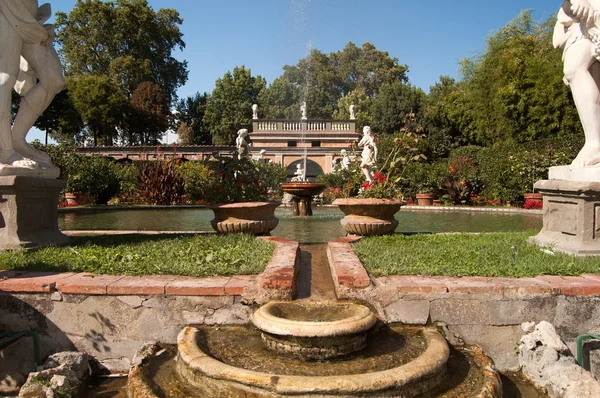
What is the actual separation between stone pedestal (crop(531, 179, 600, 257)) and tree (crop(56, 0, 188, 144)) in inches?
1338

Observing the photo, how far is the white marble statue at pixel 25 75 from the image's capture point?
421 cm

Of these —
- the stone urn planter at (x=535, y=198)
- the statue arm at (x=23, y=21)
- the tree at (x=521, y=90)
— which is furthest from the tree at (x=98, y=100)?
the statue arm at (x=23, y=21)

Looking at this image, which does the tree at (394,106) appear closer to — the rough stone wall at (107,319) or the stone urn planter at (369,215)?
the stone urn planter at (369,215)

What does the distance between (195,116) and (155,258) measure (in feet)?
148

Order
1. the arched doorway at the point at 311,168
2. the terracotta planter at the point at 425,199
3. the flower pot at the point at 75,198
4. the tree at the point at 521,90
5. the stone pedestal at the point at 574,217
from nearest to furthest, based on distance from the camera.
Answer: the stone pedestal at the point at 574,217
the flower pot at the point at 75,198
the terracotta planter at the point at 425,199
the tree at the point at 521,90
the arched doorway at the point at 311,168

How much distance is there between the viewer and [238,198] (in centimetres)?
576

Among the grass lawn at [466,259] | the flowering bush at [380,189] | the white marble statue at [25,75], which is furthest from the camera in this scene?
the flowering bush at [380,189]

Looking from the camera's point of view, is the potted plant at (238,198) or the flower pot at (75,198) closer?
the potted plant at (238,198)

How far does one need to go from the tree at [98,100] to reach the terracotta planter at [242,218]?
3034 centimetres

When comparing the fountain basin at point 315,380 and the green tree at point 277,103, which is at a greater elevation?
the green tree at point 277,103

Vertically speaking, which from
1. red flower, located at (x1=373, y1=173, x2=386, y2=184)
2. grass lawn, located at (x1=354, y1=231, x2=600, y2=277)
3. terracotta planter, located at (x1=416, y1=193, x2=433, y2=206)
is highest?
red flower, located at (x1=373, y1=173, x2=386, y2=184)

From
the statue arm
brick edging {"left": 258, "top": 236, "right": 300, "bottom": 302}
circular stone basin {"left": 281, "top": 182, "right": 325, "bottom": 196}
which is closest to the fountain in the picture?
brick edging {"left": 258, "top": 236, "right": 300, "bottom": 302}

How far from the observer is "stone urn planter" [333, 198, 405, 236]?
18.1ft

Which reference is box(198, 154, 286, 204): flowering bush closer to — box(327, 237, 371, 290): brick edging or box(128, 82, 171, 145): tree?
box(327, 237, 371, 290): brick edging
